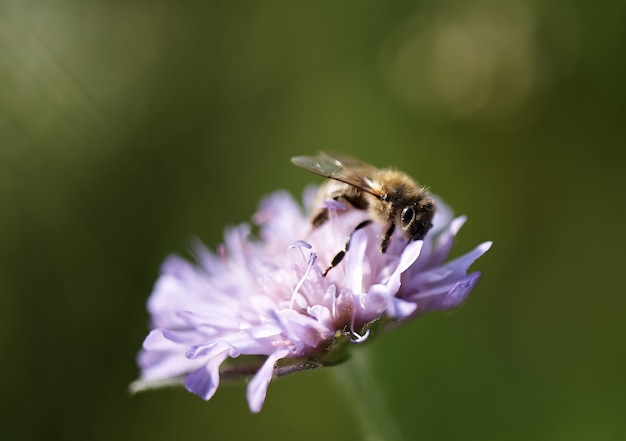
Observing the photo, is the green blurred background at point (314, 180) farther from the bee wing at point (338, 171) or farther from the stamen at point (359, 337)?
the bee wing at point (338, 171)

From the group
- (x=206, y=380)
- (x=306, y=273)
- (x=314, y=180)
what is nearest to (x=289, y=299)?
(x=306, y=273)

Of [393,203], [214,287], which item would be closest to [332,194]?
[393,203]

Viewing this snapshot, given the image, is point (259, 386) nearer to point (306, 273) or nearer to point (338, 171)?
point (306, 273)

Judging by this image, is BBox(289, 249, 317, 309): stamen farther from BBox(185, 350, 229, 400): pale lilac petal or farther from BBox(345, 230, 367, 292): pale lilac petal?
BBox(185, 350, 229, 400): pale lilac petal

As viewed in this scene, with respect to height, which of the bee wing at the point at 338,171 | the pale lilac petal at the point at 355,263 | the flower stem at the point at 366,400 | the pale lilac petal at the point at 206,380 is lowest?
the flower stem at the point at 366,400

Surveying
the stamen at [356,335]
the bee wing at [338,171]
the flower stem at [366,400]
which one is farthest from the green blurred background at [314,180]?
the bee wing at [338,171]
